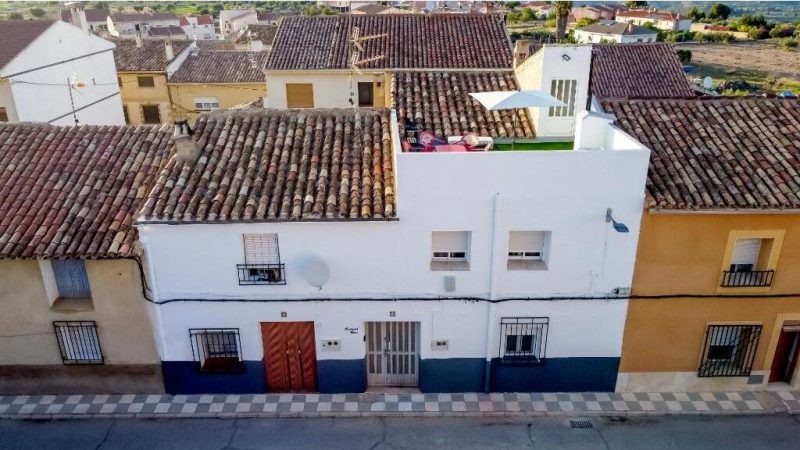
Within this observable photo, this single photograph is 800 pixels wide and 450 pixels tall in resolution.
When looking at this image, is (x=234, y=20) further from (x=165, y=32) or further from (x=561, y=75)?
(x=561, y=75)

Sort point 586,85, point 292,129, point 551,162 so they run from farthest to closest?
point 586,85, point 292,129, point 551,162

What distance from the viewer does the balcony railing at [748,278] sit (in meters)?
13.8

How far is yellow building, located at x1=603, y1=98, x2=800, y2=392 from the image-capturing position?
13312 millimetres

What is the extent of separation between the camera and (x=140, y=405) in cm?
1466

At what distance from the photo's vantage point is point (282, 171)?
14.1 metres

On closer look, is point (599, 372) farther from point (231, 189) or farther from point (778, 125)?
point (231, 189)

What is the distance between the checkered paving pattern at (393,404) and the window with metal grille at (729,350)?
648mm

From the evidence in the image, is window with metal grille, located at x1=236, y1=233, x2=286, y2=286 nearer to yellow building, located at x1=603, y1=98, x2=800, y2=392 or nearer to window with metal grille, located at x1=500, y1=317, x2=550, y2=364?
window with metal grille, located at x1=500, y1=317, x2=550, y2=364

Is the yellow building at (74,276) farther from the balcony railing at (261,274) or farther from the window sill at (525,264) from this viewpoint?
the window sill at (525,264)

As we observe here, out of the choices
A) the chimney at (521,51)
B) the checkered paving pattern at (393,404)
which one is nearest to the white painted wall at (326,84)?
the chimney at (521,51)

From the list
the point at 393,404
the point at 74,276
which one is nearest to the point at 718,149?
the point at 393,404

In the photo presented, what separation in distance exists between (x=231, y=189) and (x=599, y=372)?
994cm

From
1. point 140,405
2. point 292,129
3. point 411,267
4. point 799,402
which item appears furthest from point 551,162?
point 140,405

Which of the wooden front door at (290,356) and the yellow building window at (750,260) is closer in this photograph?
the yellow building window at (750,260)
